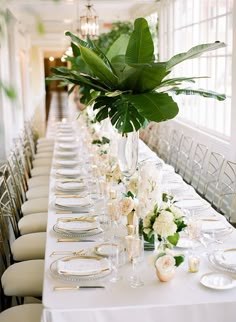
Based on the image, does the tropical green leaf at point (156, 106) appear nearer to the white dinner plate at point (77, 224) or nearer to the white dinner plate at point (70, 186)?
the white dinner plate at point (77, 224)

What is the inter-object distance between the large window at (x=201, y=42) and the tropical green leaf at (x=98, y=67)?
8.86 feet

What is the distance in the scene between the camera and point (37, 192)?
5.04 metres

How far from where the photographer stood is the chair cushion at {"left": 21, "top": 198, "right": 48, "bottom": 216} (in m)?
4.43

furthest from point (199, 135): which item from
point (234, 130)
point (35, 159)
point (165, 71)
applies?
point (165, 71)

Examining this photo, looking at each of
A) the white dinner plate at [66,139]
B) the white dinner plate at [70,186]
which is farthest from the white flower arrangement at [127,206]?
the white dinner plate at [66,139]

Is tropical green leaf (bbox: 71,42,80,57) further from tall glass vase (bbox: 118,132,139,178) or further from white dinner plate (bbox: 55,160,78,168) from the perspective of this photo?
white dinner plate (bbox: 55,160,78,168)

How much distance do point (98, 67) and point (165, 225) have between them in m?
1.29

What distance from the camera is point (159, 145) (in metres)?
7.71

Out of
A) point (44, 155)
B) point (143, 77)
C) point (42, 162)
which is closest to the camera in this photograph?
point (143, 77)

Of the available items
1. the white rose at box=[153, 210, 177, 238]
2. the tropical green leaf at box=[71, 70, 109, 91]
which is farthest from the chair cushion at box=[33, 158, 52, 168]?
the white rose at box=[153, 210, 177, 238]

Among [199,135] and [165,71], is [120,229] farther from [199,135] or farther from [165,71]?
[199,135]

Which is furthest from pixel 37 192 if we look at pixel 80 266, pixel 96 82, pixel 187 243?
pixel 80 266

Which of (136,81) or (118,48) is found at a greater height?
(118,48)

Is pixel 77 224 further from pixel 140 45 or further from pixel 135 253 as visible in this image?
pixel 140 45
